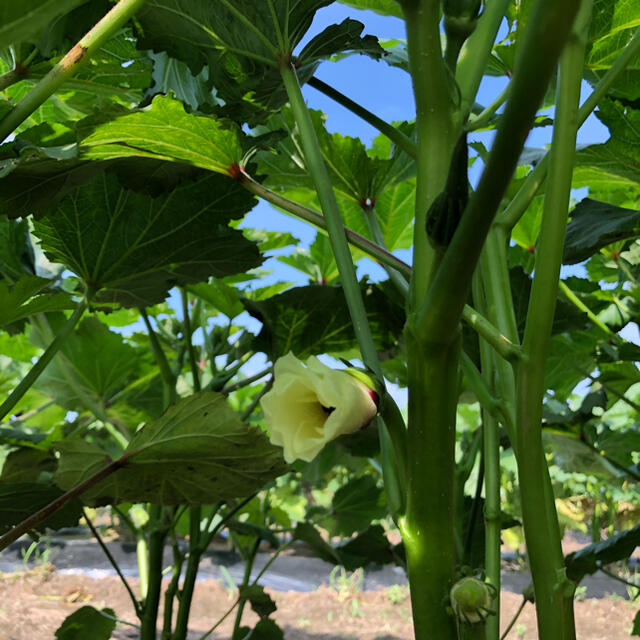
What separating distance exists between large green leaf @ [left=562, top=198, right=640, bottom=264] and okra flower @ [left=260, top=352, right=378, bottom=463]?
0.42 m

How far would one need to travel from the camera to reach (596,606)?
111 inches

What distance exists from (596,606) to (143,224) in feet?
9.30

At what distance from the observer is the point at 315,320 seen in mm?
818

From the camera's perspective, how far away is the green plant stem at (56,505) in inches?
19.1

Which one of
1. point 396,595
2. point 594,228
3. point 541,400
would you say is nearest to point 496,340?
point 541,400

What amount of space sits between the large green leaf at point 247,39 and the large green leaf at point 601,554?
607mm

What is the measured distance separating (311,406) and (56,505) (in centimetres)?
27

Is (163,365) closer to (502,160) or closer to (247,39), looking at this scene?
(247,39)

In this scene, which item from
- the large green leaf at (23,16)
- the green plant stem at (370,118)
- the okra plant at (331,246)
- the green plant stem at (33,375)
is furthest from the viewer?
the green plant stem at (33,375)

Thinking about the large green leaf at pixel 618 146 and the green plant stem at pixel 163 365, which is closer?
the large green leaf at pixel 618 146

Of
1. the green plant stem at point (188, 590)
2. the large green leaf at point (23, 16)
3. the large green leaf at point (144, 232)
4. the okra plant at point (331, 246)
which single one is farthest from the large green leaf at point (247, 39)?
the green plant stem at point (188, 590)

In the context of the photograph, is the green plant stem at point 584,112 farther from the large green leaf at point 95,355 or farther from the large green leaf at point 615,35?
the large green leaf at point 95,355

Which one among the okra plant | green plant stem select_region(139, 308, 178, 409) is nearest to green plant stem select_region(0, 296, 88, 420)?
the okra plant

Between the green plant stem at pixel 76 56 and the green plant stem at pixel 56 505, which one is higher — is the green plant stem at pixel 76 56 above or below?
above
